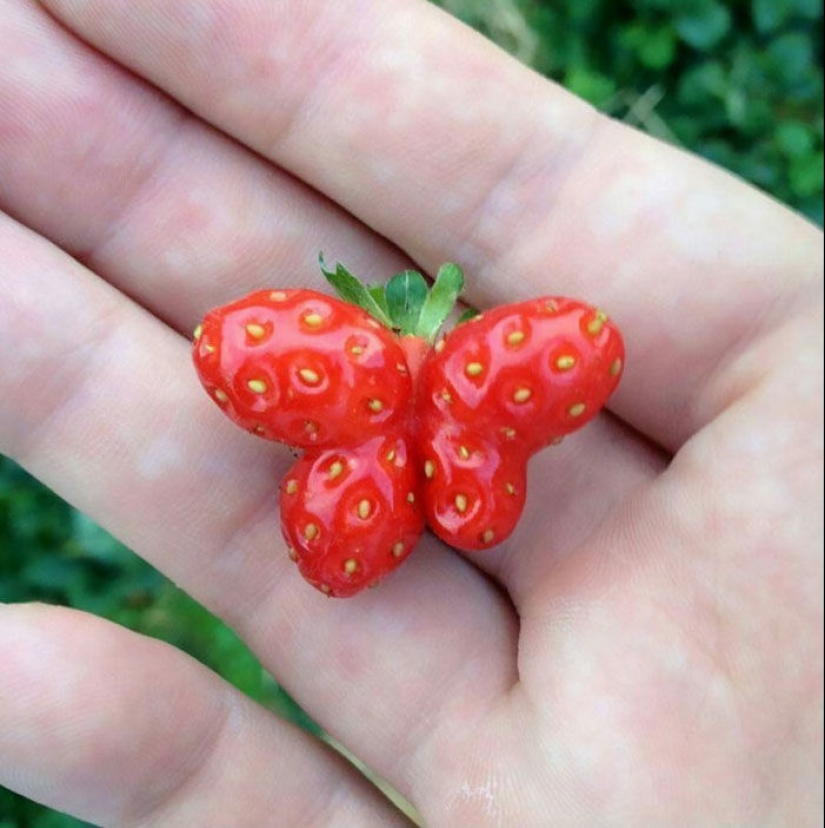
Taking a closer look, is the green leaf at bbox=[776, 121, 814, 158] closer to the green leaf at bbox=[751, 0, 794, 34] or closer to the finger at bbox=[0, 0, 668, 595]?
the green leaf at bbox=[751, 0, 794, 34]

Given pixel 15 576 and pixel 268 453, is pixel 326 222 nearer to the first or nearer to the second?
pixel 268 453

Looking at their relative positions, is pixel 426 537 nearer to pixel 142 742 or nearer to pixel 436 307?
pixel 436 307

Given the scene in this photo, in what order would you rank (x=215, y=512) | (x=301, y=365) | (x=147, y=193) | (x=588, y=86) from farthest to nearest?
(x=588, y=86)
(x=147, y=193)
(x=215, y=512)
(x=301, y=365)

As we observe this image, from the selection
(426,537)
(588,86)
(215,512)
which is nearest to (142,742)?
(215,512)

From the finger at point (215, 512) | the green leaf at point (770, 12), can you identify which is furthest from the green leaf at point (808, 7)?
→ the finger at point (215, 512)

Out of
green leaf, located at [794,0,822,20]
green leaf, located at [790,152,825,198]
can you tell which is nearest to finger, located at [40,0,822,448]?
green leaf, located at [790,152,825,198]

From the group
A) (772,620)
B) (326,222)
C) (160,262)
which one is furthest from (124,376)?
(772,620)
